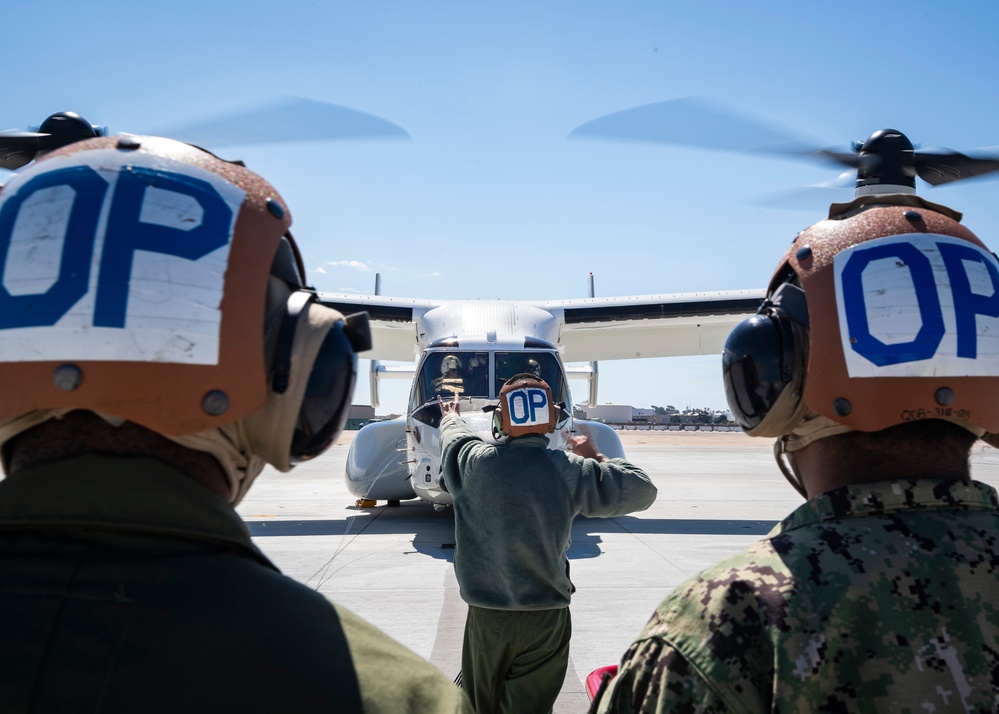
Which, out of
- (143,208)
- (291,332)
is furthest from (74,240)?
(291,332)

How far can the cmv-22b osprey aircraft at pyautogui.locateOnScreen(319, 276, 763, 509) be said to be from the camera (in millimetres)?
10070

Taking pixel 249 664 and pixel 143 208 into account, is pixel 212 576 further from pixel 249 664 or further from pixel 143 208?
pixel 143 208

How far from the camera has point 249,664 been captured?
3.57 ft

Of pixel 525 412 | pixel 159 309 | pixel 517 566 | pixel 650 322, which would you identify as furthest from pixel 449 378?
pixel 159 309

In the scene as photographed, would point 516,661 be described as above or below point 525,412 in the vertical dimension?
below

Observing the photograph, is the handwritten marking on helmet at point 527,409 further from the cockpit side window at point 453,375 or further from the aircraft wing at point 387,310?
the aircraft wing at point 387,310

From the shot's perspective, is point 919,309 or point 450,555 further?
point 450,555

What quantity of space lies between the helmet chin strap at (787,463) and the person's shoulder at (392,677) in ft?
3.51

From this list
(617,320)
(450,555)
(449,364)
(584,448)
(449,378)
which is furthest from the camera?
(617,320)

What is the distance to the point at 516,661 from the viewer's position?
371 cm

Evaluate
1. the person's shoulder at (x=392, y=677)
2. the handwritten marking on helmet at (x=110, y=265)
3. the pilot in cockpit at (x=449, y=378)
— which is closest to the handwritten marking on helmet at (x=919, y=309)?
the person's shoulder at (x=392, y=677)

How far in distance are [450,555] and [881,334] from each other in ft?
26.3

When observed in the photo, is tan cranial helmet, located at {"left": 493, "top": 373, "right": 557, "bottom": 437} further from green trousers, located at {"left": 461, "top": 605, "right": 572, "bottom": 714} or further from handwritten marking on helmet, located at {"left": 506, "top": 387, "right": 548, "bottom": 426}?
green trousers, located at {"left": 461, "top": 605, "right": 572, "bottom": 714}

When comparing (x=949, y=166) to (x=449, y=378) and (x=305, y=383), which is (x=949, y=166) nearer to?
(x=305, y=383)
